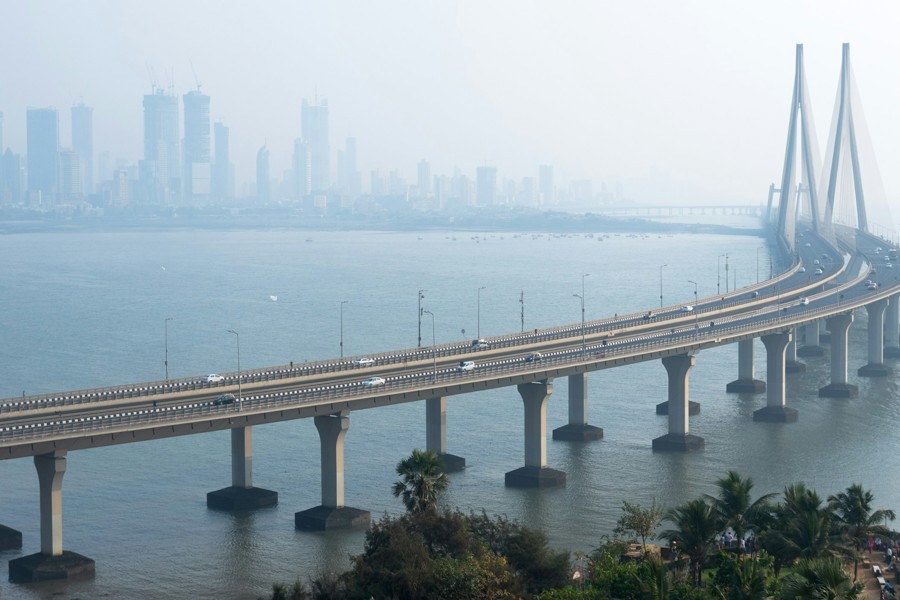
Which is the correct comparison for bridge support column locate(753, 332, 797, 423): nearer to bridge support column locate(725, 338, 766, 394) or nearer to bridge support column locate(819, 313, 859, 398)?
bridge support column locate(725, 338, 766, 394)

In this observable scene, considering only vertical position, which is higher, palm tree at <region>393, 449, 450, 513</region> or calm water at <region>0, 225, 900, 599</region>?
palm tree at <region>393, 449, 450, 513</region>

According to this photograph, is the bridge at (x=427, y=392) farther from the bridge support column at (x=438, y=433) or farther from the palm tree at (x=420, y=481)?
the palm tree at (x=420, y=481)

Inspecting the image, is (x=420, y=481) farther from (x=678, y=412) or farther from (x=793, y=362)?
(x=793, y=362)

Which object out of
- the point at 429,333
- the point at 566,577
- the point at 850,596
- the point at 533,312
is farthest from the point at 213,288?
the point at 850,596

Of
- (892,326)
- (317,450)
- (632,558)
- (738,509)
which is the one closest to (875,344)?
(892,326)

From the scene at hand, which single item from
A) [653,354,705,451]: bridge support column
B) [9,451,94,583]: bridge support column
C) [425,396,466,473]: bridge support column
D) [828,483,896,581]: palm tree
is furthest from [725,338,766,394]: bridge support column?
[9,451,94,583]: bridge support column

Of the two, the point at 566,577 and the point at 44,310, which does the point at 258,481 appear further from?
the point at 44,310

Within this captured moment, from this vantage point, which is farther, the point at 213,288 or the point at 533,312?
the point at 213,288
